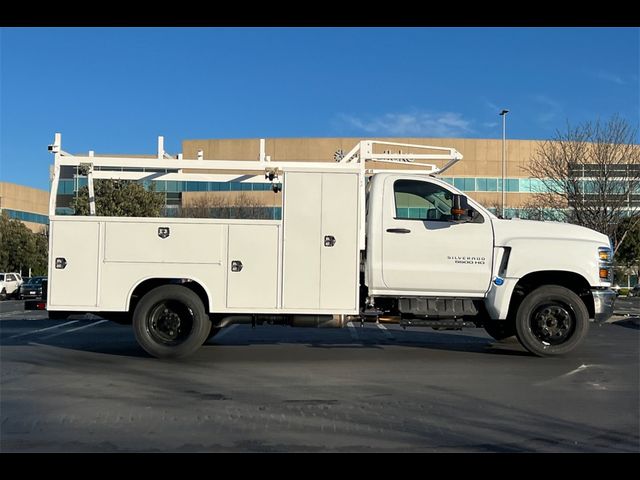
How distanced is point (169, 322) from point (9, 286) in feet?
100

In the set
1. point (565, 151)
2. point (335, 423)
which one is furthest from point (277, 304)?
point (565, 151)

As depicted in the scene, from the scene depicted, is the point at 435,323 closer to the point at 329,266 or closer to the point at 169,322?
the point at 329,266

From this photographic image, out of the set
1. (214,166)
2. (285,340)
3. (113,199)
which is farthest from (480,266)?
(113,199)

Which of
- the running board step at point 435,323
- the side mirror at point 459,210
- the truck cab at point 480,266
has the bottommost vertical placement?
the running board step at point 435,323

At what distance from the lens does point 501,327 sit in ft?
34.7

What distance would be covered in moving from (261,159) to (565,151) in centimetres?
1240

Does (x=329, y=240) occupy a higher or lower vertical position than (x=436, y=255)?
higher

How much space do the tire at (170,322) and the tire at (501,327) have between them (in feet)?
14.6

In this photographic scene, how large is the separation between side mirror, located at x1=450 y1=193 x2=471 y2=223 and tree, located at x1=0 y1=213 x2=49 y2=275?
4448 centimetres

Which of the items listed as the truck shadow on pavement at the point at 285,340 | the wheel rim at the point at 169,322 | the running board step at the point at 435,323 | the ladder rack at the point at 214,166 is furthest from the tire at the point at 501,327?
the wheel rim at the point at 169,322

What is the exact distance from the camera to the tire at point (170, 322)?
30.9 feet

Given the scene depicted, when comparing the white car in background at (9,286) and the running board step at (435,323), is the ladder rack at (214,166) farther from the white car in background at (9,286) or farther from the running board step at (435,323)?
the white car in background at (9,286)

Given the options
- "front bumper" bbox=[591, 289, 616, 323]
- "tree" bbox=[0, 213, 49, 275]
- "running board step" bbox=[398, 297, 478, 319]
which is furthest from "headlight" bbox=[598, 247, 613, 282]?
"tree" bbox=[0, 213, 49, 275]
